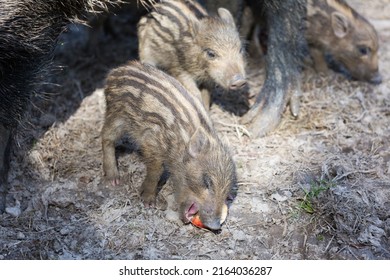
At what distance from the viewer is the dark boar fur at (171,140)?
321cm

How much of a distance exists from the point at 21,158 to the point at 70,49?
1.65 meters

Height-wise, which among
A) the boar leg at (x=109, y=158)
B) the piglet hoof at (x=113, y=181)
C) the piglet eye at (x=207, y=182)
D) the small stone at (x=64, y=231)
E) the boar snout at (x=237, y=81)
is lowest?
the small stone at (x=64, y=231)

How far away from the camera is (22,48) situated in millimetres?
3408

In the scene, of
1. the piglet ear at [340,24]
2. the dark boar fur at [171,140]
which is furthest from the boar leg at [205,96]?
the piglet ear at [340,24]

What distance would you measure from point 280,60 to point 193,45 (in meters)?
0.70

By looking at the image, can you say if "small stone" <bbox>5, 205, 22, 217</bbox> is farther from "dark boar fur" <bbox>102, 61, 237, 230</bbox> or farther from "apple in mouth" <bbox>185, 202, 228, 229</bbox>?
"apple in mouth" <bbox>185, 202, 228, 229</bbox>

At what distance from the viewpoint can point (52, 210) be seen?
11.7 ft

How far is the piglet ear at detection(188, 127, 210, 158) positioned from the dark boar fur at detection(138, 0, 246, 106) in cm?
74

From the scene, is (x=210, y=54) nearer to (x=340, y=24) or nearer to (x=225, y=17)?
(x=225, y=17)

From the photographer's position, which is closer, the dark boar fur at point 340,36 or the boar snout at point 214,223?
the boar snout at point 214,223

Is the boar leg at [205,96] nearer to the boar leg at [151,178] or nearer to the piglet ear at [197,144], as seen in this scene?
the boar leg at [151,178]

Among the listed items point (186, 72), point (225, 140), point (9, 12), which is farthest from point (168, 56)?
point (9, 12)

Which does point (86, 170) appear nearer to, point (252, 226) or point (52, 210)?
point (52, 210)

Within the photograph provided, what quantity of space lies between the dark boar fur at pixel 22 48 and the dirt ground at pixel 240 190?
0.24m
